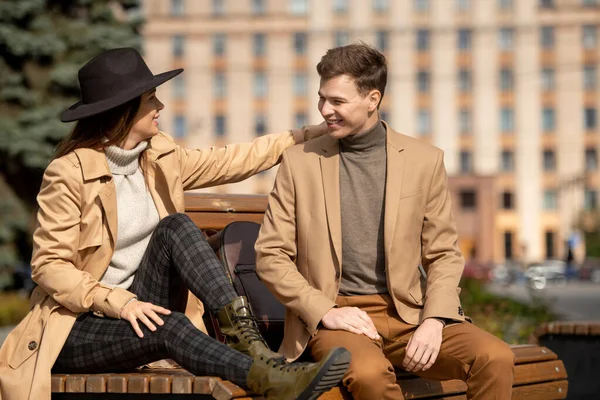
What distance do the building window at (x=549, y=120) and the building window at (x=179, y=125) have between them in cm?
2299

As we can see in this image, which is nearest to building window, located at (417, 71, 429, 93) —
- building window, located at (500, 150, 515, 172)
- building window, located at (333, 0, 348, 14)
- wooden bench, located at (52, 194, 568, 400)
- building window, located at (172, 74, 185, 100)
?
building window, located at (333, 0, 348, 14)

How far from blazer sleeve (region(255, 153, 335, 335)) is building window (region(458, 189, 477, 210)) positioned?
6941cm

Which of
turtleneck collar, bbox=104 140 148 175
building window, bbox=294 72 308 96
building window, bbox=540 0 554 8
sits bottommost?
building window, bbox=294 72 308 96

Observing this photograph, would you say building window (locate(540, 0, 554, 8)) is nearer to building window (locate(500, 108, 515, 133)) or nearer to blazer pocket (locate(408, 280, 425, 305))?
building window (locate(500, 108, 515, 133))

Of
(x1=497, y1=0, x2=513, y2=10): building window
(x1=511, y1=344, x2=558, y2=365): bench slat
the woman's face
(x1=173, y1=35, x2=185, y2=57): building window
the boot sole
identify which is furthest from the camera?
(x1=173, y1=35, x2=185, y2=57): building window

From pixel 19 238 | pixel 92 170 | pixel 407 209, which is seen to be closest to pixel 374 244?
pixel 407 209

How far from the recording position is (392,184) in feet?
14.0

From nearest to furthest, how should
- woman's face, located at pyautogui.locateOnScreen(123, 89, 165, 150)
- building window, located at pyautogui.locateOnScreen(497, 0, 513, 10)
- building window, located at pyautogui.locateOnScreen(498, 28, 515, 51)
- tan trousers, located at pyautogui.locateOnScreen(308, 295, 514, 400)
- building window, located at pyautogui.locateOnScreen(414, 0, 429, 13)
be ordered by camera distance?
1. tan trousers, located at pyautogui.locateOnScreen(308, 295, 514, 400)
2. woman's face, located at pyautogui.locateOnScreen(123, 89, 165, 150)
3. building window, located at pyautogui.locateOnScreen(498, 28, 515, 51)
4. building window, located at pyautogui.locateOnScreen(497, 0, 513, 10)
5. building window, located at pyautogui.locateOnScreen(414, 0, 429, 13)

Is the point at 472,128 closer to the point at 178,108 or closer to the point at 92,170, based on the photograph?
the point at 178,108

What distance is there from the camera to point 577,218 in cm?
6688

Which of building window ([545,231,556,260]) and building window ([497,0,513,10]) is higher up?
building window ([497,0,513,10])

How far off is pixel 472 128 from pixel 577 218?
992cm

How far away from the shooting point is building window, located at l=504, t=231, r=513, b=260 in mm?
74875

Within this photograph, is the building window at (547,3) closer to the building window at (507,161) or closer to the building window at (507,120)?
the building window at (507,120)
